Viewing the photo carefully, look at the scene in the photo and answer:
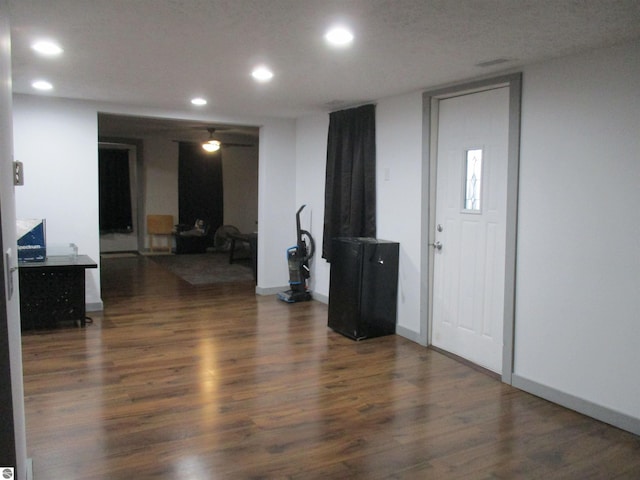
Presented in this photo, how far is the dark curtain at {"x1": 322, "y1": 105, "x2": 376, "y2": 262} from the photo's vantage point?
523 centimetres

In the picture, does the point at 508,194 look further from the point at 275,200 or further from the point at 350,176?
the point at 275,200

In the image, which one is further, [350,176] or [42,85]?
[350,176]

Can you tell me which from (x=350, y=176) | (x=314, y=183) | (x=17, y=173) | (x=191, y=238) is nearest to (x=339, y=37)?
(x=17, y=173)

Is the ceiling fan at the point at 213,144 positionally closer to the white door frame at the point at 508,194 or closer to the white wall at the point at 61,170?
the white wall at the point at 61,170

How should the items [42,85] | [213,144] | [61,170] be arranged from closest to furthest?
[42,85] < [61,170] < [213,144]

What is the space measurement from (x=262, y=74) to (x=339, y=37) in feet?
3.82

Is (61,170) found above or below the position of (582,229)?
above

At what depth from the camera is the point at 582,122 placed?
3.23 m

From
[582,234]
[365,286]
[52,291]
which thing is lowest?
[52,291]

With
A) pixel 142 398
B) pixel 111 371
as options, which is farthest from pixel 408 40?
pixel 111 371

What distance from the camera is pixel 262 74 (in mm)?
4000

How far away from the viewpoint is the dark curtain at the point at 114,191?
1030 centimetres

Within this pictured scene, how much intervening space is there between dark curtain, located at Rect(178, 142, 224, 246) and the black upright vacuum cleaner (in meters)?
4.93

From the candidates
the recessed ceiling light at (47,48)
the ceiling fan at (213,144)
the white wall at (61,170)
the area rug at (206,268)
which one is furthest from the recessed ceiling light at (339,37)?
the ceiling fan at (213,144)
